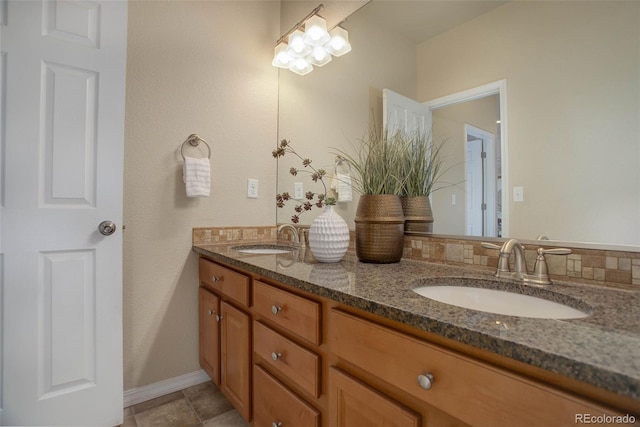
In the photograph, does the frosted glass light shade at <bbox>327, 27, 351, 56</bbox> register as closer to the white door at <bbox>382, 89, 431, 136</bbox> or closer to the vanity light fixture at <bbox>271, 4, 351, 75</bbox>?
the vanity light fixture at <bbox>271, 4, 351, 75</bbox>

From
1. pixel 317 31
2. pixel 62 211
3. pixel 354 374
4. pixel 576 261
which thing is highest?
pixel 317 31

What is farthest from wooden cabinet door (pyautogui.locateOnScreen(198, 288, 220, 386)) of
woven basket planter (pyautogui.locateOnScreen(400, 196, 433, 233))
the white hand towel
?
woven basket planter (pyautogui.locateOnScreen(400, 196, 433, 233))

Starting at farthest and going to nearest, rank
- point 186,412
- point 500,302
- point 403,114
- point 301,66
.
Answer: point 301,66, point 186,412, point 403,114, point 500,302

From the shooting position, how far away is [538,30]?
36.8 inches

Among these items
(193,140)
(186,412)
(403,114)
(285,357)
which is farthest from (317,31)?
(186,412)

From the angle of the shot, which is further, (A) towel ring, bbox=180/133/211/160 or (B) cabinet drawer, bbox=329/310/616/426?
(A) towel ring, bbox=180/133/211/160

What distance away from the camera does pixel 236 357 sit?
1.27 meters

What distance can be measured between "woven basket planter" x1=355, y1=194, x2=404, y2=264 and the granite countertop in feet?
0.45

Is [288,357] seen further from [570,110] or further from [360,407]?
[570,110]

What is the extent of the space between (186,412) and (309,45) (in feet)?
6.87

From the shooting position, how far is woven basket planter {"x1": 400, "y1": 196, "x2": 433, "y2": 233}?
1244 mm

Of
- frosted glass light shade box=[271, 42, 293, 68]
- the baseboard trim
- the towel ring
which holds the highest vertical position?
frosted glass light shade box=[271, 42, 293, 68]

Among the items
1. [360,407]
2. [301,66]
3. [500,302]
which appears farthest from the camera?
[301,66]

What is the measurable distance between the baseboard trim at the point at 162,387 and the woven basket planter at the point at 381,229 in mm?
1296
